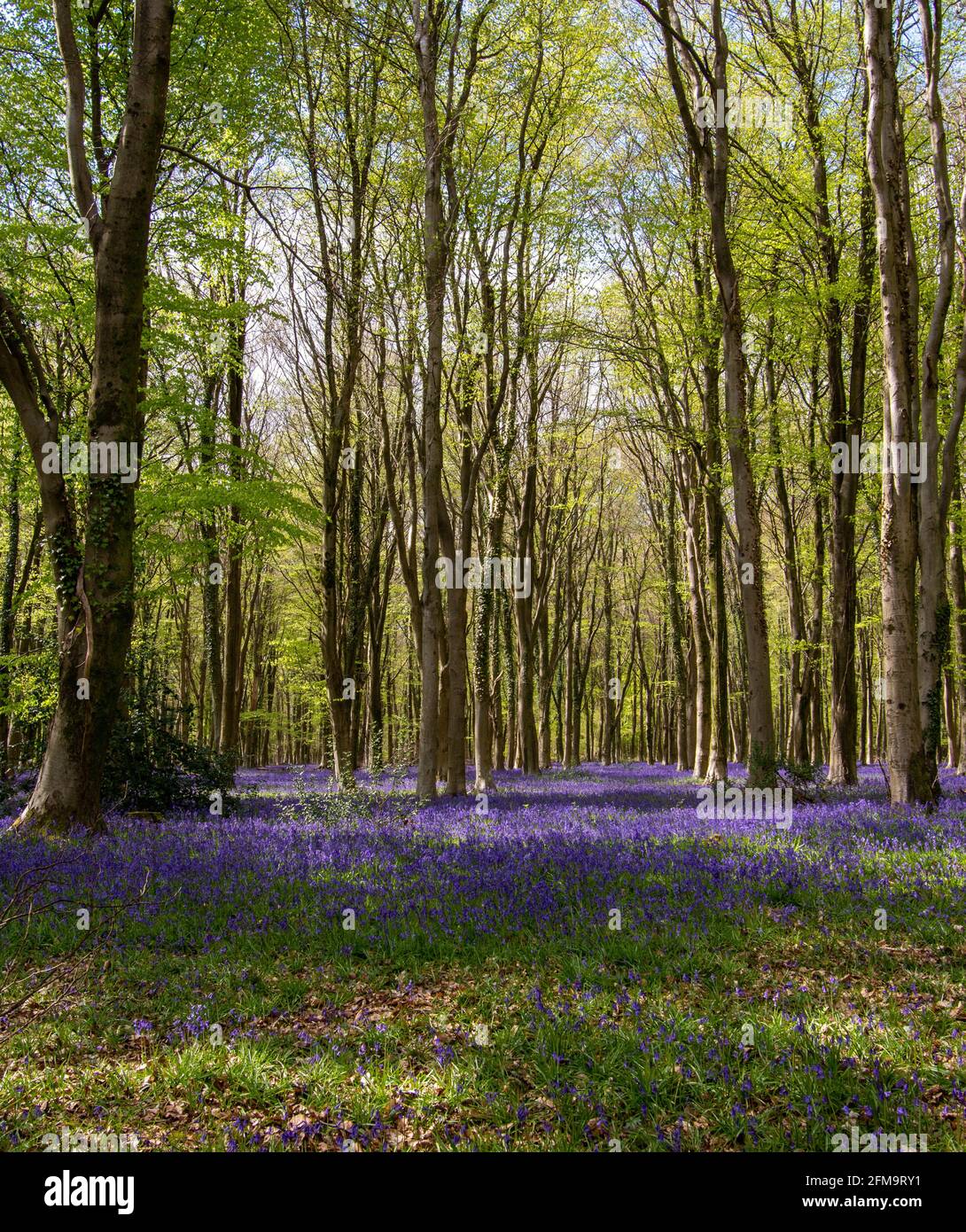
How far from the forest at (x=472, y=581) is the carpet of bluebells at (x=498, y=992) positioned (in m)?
0.03

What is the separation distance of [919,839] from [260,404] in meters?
26.4

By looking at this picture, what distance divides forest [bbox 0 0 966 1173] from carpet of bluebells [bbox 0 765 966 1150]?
33 mm

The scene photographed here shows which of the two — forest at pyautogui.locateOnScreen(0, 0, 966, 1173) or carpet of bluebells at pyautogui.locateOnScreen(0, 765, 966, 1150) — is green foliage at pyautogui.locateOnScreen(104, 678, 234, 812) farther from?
carpet of bluebells at pyautogui.locateOnScreen(0, 765, 966, 1150)

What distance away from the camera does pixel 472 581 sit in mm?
20812

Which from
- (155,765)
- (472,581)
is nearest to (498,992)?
(155,765)

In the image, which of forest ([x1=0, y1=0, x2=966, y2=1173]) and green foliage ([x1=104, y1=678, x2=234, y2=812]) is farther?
green foliage ([x1=104, y1=678, x2=234, y2=812])

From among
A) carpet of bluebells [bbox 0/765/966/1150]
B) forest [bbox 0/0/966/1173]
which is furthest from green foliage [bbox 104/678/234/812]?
carpet of bluebells [bbox 0/765/966/1150]

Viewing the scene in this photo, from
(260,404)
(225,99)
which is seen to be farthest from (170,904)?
(260,404)

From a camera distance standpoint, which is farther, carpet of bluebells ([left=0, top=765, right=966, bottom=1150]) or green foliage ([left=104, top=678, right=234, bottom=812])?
green foliage ([left=104, top=678, right=234, bottom=812])

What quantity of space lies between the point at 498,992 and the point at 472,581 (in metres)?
16.4

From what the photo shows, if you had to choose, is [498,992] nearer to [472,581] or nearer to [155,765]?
[155,765]

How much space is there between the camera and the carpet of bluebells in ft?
11.3

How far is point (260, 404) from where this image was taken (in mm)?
27750

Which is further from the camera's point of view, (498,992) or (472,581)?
(472,581)
